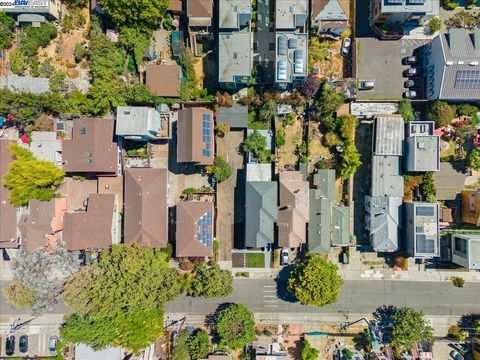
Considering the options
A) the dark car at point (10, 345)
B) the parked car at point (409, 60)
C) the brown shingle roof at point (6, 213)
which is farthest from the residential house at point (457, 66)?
the dark car at point (10, 345)

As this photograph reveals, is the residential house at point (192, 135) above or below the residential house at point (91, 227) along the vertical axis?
above

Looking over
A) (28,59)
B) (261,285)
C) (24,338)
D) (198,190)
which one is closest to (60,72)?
(28,59)

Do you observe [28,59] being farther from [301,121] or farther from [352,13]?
[352,13]

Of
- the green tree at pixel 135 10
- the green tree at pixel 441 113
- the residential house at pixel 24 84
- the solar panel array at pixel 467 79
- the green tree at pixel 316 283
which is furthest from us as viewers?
the residential house at pixel 24 84

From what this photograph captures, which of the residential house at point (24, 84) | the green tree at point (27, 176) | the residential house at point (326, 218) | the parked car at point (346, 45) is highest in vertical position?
the parked car at point (346, 45)

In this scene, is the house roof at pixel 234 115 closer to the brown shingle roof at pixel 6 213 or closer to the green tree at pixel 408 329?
the brown shingle roof at pixel 6 213
